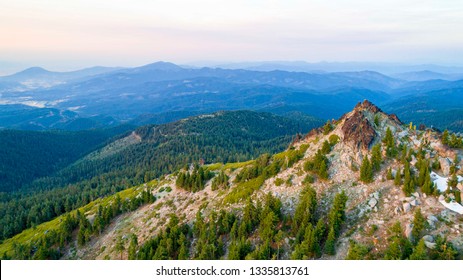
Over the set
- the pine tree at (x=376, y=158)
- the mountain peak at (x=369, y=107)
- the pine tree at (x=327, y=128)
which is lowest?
the pine tree at (x=376, y=158)

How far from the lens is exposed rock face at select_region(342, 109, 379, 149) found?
62.6 metres

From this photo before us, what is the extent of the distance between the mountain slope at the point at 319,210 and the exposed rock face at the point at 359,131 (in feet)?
0.72

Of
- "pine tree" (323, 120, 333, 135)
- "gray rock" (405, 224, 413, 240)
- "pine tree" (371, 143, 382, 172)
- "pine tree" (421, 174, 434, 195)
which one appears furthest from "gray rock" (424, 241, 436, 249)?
"pine tree" (323, 120, 333, 135)

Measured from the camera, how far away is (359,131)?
210 ft

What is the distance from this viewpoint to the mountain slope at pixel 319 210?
4494 centimetres

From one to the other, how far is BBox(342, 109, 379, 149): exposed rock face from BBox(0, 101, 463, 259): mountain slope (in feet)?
0.72

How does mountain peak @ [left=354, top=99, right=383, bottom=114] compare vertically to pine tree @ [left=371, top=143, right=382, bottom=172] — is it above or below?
above

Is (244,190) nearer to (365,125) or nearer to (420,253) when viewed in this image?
(365,125)

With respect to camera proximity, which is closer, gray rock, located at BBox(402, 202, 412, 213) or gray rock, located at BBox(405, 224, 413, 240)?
gray rock, located at BBox(405, 224, 413, 240)

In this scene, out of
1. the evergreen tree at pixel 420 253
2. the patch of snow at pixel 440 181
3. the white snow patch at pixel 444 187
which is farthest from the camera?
the patch of snow at pixel 440 181

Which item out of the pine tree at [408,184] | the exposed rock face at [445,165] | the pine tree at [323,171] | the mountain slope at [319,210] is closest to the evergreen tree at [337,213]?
the mountain slope at [319,210]

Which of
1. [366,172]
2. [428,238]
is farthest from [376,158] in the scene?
[428,238]

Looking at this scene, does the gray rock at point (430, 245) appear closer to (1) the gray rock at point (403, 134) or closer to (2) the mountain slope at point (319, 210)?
(2) the mountain slope at point (319, 210)

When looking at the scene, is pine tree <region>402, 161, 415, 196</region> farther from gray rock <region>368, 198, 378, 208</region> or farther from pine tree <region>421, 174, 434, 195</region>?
gray rock <region>368, 198, 378, 208</region>
